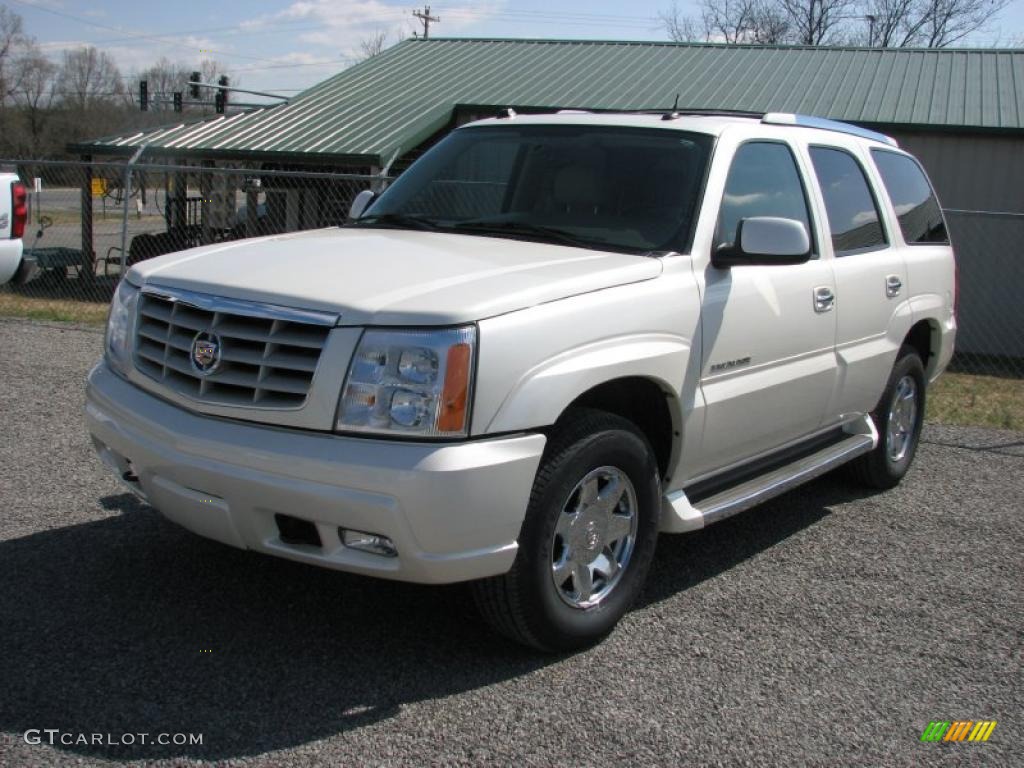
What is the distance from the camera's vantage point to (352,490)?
324 centimetres

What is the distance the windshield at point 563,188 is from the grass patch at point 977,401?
5.34 metres

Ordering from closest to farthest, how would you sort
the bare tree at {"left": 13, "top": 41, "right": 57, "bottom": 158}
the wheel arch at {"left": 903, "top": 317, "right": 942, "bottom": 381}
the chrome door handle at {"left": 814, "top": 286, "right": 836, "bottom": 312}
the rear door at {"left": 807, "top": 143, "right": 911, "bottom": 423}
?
the chrome door handle at {"left": 814, "top": 286, "right": 836, "bottom": 312} < the rear door at {"left": 807, "top": 143, "right": 911, "bottom": 423} < the wheel arch at {"left": 903, "top": 317, "right": 942, "bottom": 381} < the bare tree at {"left": 13, "top": 41, "right": 57, "bottom": 158}

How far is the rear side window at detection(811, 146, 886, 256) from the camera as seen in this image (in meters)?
5.27

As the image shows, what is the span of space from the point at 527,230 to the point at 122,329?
5.46 feet

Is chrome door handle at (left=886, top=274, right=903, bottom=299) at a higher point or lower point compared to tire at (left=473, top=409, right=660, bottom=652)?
higher

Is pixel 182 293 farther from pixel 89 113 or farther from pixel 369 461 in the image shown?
pixel 89 113

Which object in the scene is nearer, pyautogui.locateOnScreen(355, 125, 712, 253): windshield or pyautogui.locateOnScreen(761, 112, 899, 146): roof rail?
pyautogui.locateOnScreen(355, 125, 712, 253): windshield

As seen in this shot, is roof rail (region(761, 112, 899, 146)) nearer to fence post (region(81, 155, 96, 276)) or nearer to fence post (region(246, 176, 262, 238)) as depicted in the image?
fence post (region(246, 176, 262, 238))

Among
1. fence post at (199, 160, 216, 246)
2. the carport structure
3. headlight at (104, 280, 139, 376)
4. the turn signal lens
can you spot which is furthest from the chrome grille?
fence post at (199, 160, 216, 246)

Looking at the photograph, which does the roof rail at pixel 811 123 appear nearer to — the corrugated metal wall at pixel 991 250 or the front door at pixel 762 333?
the front door at pixel 762 333

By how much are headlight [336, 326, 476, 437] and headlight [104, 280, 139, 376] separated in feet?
3.72

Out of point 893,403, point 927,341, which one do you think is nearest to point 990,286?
point 927,341

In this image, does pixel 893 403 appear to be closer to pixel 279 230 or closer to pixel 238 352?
pixel 238 352

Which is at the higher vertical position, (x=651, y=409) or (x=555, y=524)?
(x=651, y=409)
